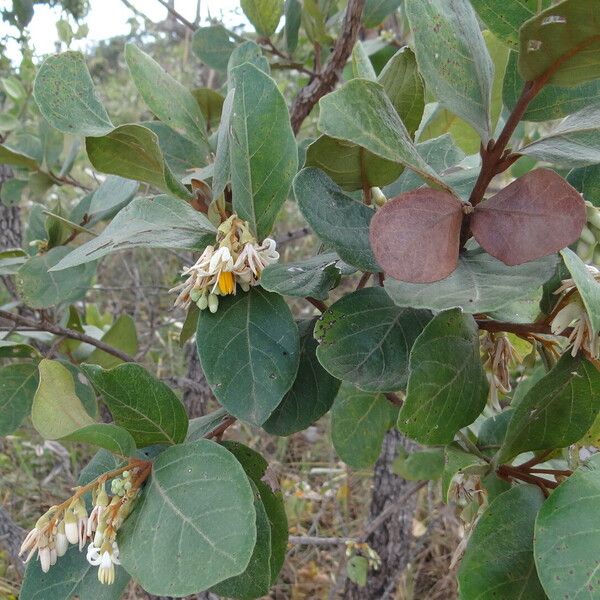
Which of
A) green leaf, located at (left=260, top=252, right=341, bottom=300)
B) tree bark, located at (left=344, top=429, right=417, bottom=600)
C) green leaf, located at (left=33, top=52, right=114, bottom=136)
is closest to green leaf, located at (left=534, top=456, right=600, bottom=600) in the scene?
green leaf, located at (left=260, top=252, right=341, bottom=300)

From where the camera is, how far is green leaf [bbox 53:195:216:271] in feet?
2.07

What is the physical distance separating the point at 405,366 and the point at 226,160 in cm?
29

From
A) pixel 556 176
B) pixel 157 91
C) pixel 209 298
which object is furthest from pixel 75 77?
pixel 556 176

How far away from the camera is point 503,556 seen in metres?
0.65

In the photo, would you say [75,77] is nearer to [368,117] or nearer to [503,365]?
[368,117]

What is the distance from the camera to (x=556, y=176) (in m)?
0.55

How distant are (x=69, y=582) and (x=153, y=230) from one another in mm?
412

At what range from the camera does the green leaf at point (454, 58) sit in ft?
1.80

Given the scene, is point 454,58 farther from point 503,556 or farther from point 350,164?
point 503,556

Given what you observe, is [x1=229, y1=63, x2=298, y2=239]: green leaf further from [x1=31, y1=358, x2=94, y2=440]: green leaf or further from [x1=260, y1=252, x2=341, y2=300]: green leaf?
[x1=31, y1=358, x2=94, y2=440]: green leaf

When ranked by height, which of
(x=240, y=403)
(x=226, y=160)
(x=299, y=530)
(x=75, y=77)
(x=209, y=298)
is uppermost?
(x=75, y=77)

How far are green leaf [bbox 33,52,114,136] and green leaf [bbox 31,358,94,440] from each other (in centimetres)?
25

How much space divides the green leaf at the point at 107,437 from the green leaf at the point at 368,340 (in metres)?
0.21

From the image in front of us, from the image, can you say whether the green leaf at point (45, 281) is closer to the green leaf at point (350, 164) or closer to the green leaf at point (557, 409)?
the green leaf at point (350, 164)
